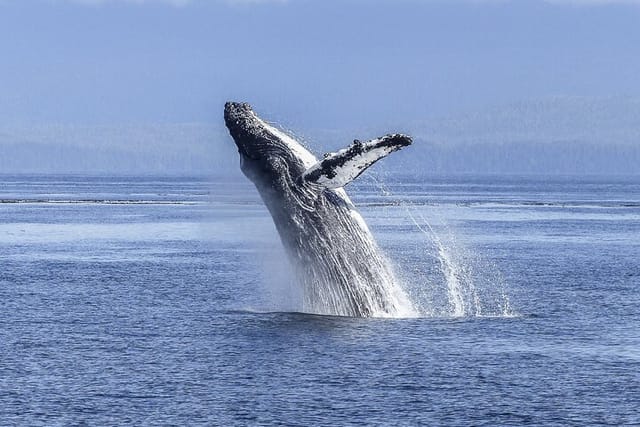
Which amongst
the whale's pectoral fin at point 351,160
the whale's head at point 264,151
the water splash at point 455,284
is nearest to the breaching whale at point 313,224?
the whale's head at point 264,151

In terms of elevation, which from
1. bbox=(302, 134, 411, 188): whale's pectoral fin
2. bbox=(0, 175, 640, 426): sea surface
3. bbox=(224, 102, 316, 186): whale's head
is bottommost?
bbox=(0, 175, 640, 426): sea surface

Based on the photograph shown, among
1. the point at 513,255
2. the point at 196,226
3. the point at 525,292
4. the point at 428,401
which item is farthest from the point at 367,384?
the point at 196,226

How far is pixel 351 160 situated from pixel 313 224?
2.23 metres

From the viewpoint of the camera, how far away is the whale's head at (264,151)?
23.8m

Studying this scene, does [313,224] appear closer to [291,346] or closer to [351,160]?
[351,160]

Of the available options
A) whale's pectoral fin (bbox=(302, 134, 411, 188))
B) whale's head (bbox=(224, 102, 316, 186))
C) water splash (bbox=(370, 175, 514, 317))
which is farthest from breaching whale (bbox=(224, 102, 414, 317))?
water splash (bbox=(370, 175, 514, 317))

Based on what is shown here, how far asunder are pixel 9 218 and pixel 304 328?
61.1m

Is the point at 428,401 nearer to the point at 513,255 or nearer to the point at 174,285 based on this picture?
the point at 174,285

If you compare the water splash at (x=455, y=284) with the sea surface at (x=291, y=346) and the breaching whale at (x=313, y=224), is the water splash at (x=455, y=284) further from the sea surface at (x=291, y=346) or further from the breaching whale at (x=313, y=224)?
the breaching whale at (x=313, y=224)

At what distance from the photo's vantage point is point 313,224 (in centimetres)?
2367

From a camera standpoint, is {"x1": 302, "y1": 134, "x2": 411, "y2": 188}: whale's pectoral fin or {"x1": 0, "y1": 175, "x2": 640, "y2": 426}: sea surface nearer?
{"x1": 0, "y1": 175, "x2": 640, "y2": 426}: sea surface

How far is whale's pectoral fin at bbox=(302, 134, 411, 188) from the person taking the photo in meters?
21.0

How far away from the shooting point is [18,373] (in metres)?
19.9

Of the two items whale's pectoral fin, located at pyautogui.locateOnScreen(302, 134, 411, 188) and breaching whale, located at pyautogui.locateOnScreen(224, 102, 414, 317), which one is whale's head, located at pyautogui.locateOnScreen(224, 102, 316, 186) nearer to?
breaching whale, located at pyautogui.locateOnScreen(224, 102, 414, 317)
